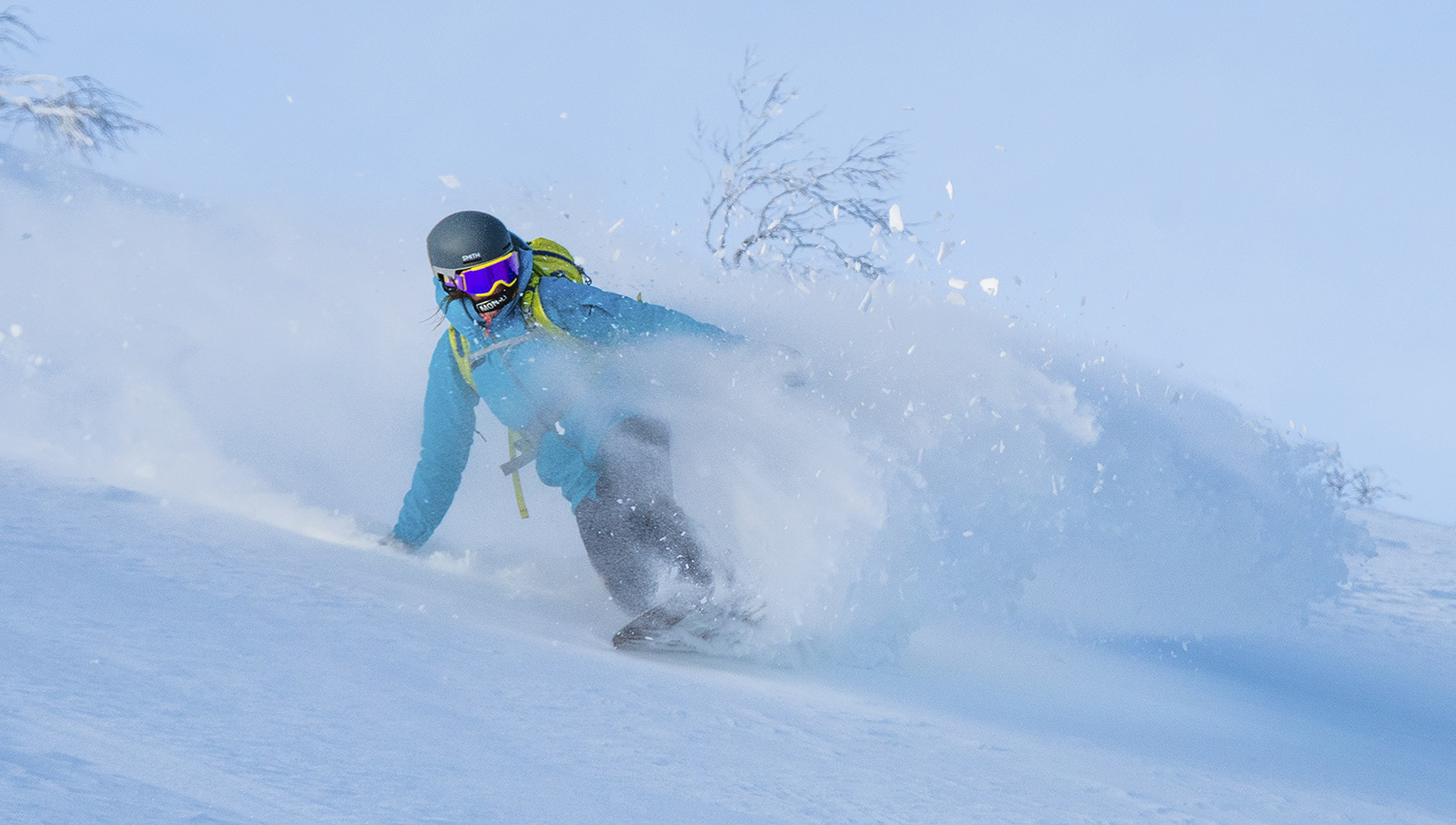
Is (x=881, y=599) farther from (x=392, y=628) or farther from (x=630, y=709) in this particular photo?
(x=392, y=628)

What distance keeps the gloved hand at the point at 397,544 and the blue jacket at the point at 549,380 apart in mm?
261

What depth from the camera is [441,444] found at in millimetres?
3605

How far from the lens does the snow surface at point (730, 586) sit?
1.74 meters

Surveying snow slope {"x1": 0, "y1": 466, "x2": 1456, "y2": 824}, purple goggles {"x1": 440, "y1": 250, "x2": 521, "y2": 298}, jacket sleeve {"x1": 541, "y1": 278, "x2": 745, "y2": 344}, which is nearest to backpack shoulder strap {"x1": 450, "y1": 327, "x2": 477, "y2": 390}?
purple goggles {"x1": 440, "y1": 250, "x2": 521, "y2": 298}

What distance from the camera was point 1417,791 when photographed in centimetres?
303

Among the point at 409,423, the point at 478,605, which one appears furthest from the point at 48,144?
the point at 478,605

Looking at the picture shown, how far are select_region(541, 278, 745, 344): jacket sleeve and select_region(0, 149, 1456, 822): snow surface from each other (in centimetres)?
19

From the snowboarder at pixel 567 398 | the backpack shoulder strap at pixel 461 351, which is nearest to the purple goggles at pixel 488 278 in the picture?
the snowboarder at pixel 567 398

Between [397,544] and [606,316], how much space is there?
143cm

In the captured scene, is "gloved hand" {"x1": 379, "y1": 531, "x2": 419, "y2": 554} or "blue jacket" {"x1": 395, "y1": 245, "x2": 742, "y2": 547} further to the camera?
"gloved hand" {"x1": 379, "y1": 531, "x2": 419, "y2": 554}

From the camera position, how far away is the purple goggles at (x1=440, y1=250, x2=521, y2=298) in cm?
310

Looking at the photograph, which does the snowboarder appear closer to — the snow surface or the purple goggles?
the purple goggles

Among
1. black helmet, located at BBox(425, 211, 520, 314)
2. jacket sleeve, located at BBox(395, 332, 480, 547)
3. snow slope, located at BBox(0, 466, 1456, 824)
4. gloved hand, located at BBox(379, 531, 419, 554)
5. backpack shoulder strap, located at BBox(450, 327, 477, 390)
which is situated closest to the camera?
snow slope, located at BBox(0, 466, 1456, 824)

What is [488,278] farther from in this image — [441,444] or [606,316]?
[441,444]
